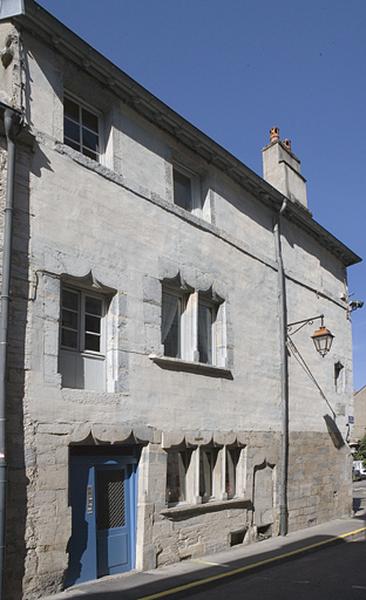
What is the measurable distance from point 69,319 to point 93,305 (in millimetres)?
533

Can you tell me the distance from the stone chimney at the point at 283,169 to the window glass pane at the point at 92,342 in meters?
8.09

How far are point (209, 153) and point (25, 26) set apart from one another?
410cm

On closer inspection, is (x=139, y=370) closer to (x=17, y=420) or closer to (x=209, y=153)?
(x=17, y=420)

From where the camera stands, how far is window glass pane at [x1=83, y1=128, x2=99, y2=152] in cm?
872

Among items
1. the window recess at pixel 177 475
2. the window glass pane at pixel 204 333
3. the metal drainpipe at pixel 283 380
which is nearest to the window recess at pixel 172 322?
the window glass pane at pixel 204 333

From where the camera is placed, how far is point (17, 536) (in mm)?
6453

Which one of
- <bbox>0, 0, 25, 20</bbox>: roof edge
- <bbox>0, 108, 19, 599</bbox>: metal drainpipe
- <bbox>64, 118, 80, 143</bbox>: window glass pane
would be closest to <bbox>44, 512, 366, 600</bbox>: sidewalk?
<bbox>0, 108, 19, 599</bbox>: metal drainpipe

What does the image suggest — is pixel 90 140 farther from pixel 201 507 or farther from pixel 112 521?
pixel 201 507

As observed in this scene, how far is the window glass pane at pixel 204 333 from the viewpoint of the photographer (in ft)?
33.4

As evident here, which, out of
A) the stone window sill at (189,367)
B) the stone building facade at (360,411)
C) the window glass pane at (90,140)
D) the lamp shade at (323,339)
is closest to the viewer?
the window glass pane at (90,140)

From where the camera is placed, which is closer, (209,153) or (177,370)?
(177,370)

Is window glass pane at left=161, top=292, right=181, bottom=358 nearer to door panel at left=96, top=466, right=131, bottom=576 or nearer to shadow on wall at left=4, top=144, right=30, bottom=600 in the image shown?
door panel at left=96, top=466, right=131, bottom=576

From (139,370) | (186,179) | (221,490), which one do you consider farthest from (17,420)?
(186,179)

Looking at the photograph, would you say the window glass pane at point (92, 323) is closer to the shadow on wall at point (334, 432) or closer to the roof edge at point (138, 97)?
the roof edge at point (138, 97)
